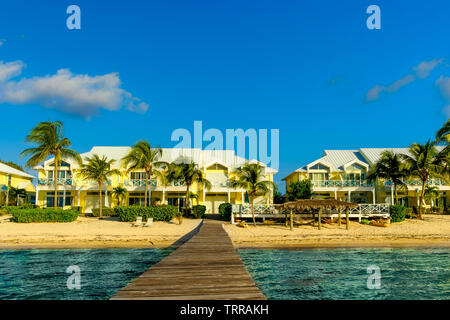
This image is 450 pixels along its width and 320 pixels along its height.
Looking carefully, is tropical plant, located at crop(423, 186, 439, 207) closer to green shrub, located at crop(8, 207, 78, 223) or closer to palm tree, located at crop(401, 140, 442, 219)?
palm tree, located at crop(401, 140, 442, 219)

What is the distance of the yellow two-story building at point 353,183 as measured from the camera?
112 feet

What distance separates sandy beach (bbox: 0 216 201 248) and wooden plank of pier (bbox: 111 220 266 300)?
381 inches

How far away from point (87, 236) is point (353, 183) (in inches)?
1040

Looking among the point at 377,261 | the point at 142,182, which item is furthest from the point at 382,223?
the point at 142,182

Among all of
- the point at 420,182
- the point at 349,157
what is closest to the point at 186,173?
the point at 349,157

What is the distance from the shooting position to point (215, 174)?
35438 millimetres

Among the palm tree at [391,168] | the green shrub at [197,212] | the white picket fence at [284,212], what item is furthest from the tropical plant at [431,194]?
the green shrub at [197,212]

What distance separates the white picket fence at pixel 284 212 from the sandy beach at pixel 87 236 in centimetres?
503

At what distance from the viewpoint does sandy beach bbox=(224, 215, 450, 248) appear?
65.5 feet

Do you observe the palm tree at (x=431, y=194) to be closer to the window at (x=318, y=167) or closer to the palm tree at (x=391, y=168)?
the palm tree at (x=391, y=168)
